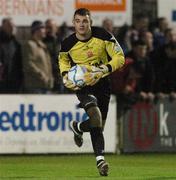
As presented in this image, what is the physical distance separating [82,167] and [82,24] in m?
2.95

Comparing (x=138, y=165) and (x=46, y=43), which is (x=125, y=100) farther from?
(x=138, y=165)

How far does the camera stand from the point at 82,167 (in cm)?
1423

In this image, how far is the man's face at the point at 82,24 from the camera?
39.8 ft

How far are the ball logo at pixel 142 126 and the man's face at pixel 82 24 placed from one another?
250 inches

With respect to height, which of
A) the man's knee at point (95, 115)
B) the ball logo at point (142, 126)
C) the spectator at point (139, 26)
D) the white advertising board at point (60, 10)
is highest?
the white advertising board at point (60, 10)

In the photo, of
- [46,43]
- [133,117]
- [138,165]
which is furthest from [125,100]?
[138,165]

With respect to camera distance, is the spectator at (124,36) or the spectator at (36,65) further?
the spectator at (124,36)

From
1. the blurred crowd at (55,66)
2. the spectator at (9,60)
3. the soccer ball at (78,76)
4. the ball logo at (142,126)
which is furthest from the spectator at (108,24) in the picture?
the soccer ball at (78,76)

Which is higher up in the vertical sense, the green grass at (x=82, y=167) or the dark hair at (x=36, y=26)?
the dark hair at (x=36, y=26)

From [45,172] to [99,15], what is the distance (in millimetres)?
8084

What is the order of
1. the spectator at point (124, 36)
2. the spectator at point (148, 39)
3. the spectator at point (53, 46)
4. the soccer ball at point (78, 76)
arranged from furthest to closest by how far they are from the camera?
the spectator at point (124, 36), the spectator at point (148, 39), the spectator at point (53, 46), the soccer ball at point (78, 76)

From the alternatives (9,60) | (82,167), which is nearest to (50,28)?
(9,60)

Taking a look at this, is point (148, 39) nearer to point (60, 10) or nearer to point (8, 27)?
point (60, 10)

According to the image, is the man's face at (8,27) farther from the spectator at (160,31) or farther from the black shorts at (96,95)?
the black shorts at (96,95)
